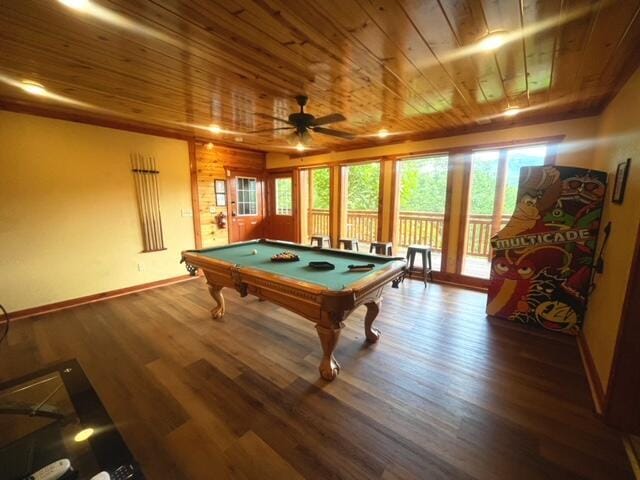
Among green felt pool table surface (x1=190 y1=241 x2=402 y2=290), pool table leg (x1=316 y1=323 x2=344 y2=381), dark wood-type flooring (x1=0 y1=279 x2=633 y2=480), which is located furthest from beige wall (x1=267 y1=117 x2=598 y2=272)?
pool table leg (x1=316 y1=323 x2=344 y2=381)

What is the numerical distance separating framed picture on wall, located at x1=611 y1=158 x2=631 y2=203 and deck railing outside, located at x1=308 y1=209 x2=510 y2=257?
2.26 meters

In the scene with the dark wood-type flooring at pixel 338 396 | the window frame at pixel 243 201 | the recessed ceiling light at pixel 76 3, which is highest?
the recessed ceiling light at pixel 76 3

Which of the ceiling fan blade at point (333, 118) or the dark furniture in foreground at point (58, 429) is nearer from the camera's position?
the dark furniture in foreground at point (58, 429)

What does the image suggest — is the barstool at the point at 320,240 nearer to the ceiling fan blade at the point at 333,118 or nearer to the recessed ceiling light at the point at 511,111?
the ceiling fan blade at the point at 333,118

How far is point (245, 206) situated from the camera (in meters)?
6.11

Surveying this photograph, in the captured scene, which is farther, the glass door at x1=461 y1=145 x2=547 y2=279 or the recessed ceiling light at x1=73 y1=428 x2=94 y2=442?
the glass door at x1=461 y1=145 x2=547 y2=279

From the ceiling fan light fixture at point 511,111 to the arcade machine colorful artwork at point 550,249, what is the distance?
2.69 ft

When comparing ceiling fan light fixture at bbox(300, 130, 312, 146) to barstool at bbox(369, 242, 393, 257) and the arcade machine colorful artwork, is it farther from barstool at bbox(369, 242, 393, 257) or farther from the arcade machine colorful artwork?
barstool at bbox(369, 242, 393, 257)

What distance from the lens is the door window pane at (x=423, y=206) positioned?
19.1 feet

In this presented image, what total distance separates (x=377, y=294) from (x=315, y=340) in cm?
85

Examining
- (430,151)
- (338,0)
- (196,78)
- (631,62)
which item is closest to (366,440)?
(338,0)

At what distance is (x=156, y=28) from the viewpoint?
1.67 metres

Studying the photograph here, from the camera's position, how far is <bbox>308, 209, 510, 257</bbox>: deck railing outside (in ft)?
17.5

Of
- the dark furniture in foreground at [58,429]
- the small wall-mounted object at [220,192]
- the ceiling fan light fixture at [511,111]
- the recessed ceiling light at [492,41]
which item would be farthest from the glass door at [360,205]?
the dark furniture in foreground at [58,429]
